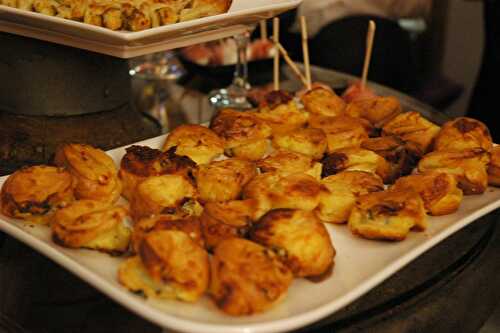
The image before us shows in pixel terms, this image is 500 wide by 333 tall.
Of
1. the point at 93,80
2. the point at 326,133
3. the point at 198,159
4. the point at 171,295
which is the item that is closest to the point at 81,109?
the point at 93,80

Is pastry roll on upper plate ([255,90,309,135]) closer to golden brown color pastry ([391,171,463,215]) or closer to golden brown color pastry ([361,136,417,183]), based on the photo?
golden brown color pastry ([361,136,417,183])

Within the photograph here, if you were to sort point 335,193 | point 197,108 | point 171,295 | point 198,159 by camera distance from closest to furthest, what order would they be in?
point 171,295
point 335,193
point 198,159
point 197,108

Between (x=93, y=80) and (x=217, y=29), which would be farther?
(x=93, y=80)

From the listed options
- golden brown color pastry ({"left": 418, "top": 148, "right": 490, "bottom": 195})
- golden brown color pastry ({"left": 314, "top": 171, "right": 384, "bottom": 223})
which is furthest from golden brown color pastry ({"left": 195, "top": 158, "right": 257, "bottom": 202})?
golden brown color pastry ({"left": 418, "top": 148, "right": 490, "bottom": 195})

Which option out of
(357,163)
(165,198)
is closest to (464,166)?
(357,163)

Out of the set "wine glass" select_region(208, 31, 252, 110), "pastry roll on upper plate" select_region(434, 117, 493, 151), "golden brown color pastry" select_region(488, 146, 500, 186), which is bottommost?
"wine glass" select_region(208, 31, 252, 110)

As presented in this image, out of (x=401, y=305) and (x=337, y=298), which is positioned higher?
(x=337, y=298)

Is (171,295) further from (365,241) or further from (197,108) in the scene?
(197,108)

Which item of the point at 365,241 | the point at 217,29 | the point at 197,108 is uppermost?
the point at 217,29
